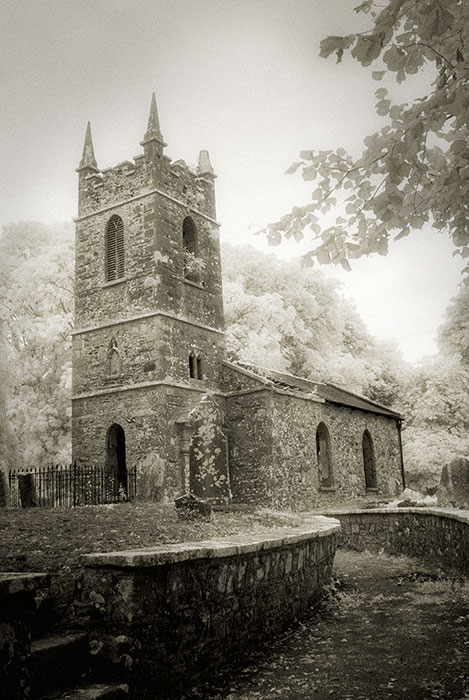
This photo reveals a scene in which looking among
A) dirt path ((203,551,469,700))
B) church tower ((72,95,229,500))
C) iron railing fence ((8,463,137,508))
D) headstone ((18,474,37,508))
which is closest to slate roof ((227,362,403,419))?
church tower ((72,95,229,500))

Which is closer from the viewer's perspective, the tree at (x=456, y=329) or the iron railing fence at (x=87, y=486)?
the iron railing fence at (x=87, y=486)

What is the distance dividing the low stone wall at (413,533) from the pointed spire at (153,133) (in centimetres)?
1404

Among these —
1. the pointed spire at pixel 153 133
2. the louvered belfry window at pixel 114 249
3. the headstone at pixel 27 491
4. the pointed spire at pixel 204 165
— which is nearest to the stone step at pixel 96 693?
the headstone at pixel 27 491

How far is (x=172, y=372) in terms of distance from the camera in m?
20.1

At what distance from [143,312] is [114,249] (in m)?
3.23

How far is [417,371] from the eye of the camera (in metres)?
37.3

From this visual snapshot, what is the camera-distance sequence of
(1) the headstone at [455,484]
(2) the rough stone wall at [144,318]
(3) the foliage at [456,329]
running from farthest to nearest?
(3) the foliage at [456,329] < (2) the rough stone wall at [144,318] < (1) the headstone at [455,484]

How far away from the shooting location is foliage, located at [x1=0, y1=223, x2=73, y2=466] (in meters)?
26.4

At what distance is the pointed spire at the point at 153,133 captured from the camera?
2177 centimetres

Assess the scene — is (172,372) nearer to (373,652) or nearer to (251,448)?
(251,448)

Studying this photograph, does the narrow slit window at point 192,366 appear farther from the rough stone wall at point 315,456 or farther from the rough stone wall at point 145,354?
the rough stone wall at point 315,456

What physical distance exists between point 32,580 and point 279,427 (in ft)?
58.2

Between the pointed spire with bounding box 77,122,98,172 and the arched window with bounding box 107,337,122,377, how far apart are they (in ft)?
23.7

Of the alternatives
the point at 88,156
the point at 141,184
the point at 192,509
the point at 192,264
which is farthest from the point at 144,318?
the point at 192,509
